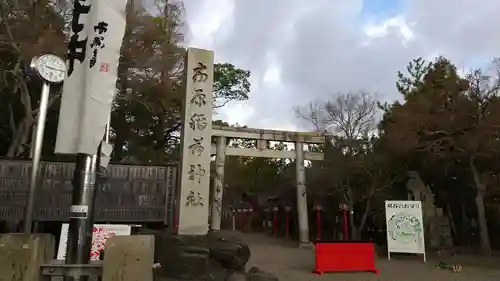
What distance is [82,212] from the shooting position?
410 cm

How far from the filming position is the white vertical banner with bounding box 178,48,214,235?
11602 millimetres

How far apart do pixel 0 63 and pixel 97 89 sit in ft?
43.0

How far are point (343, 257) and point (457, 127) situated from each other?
868 cm

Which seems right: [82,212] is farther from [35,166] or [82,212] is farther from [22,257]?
[35,166]

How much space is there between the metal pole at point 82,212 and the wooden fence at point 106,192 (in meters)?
7.49

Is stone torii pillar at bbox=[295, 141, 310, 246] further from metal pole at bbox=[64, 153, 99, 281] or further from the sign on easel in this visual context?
metal pole at bbox=[64, 153, 99, 281]

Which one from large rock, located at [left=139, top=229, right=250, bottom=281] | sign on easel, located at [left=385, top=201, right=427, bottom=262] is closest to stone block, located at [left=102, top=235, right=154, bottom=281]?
large rock, located at [left=139, top=229, right=250, bottom=281]

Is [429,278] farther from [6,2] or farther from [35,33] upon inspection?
[6,2]

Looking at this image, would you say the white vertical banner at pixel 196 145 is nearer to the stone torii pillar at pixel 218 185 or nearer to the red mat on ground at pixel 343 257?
the red mat on ground at pixel 343 257

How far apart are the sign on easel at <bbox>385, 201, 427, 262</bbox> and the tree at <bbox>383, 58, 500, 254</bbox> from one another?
4.08 metres

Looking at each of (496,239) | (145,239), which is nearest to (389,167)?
(496,239)

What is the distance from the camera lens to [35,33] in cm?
1368

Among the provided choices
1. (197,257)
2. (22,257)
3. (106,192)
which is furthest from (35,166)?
(106,192)

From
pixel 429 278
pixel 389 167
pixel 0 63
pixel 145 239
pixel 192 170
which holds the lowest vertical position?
pixel 429 278
